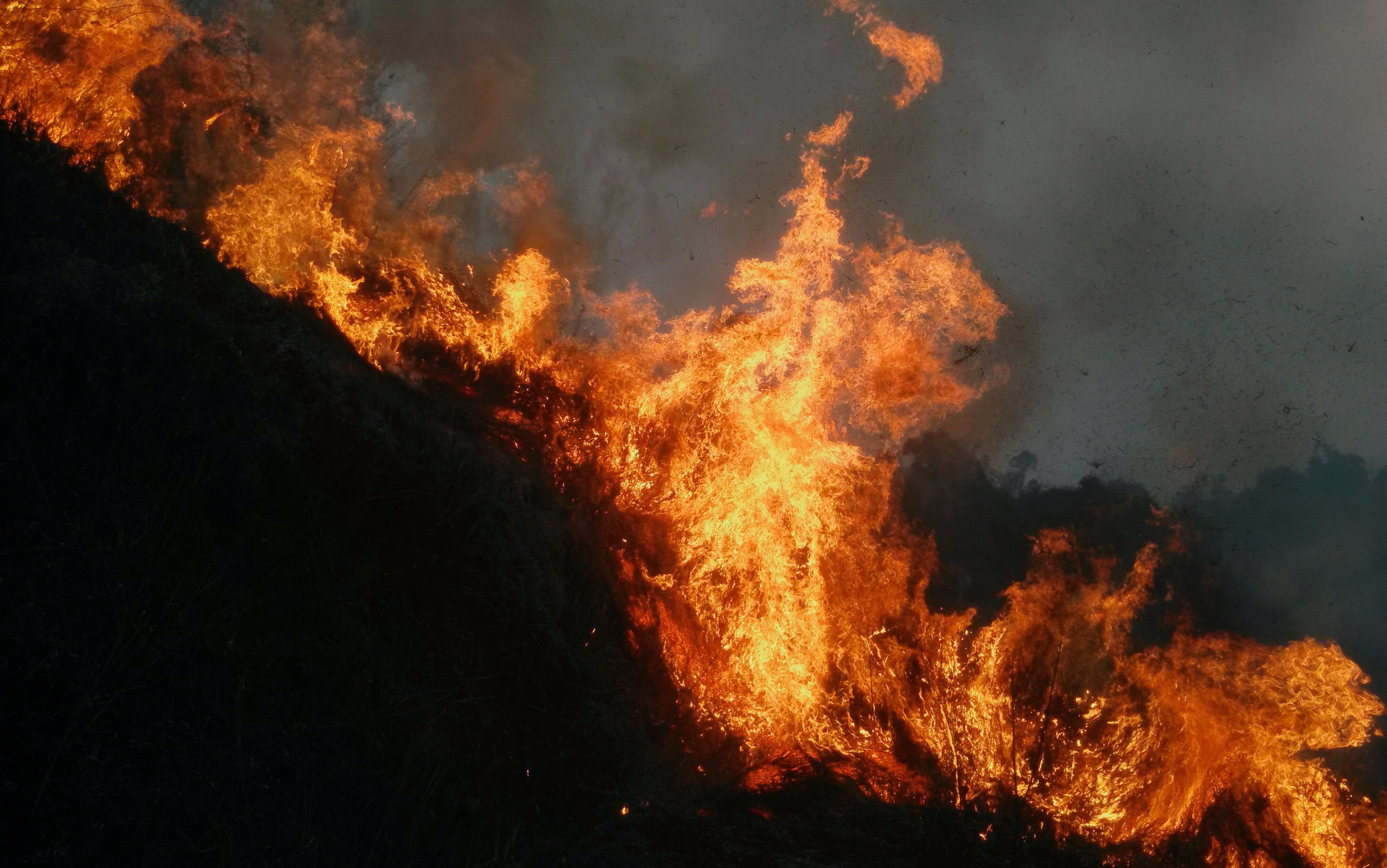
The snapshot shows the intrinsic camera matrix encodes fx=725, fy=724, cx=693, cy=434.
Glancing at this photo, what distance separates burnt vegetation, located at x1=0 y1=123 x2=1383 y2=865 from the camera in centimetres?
353

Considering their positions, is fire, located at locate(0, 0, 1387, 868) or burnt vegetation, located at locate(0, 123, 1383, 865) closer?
burnt vegetation, located at locate(0, 123, 1383, 865)

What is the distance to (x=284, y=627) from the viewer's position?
491cm

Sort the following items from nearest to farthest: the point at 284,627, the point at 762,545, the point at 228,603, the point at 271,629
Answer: the point at 228,603
the point at 271,629
the point at 284,627
the point at 762,545

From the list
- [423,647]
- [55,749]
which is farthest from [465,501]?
[55,749]

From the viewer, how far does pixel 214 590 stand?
448 centimetres

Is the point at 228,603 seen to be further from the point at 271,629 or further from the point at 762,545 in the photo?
the point at 762,545

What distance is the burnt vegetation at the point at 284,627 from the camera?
139 inches

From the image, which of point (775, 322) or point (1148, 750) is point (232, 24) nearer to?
point (775, 322)

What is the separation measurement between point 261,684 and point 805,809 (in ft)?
22.3

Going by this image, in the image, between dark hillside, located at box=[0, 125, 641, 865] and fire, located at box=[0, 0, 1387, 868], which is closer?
dark hillside, located at box=[0, 125, 641, 865]

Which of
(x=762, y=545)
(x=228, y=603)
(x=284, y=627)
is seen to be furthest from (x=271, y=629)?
(x=762, y=545)

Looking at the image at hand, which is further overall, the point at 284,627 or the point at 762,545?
the point at 762,545

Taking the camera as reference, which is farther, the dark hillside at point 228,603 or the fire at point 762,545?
the fire at point 762,545

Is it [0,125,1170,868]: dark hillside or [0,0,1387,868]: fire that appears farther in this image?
[0,0,1387,868]: fire
